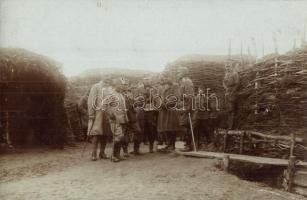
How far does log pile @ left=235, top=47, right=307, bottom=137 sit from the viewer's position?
8984mm

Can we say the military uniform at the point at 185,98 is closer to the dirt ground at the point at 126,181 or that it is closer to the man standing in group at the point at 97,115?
the dirt ground at the point at 126,181

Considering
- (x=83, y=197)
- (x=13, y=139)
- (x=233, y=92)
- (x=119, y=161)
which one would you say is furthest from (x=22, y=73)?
(x=83, y=197)

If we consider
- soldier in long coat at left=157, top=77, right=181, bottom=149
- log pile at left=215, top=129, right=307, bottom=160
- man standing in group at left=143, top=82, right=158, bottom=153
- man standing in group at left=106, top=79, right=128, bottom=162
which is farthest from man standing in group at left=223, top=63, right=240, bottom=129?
man standing in group at left=106, top=79, right=128, bottom=162

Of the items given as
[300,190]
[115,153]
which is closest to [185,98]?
[115,153]

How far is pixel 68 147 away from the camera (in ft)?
43.1

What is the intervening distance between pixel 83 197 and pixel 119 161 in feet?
10.7

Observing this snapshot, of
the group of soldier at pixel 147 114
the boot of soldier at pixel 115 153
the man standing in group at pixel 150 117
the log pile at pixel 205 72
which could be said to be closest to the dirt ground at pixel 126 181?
the boot of soldier at pixel 115 153

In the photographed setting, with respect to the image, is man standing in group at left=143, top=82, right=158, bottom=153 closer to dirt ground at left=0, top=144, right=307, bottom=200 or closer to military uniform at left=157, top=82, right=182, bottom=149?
military uniform at left=157, top=82, right=182, bottom=149

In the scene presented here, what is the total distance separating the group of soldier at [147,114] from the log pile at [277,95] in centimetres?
102

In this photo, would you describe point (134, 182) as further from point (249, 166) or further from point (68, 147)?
point (68, 147)

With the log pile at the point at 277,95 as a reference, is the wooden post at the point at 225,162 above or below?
below

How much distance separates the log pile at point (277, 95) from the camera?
8.98 m

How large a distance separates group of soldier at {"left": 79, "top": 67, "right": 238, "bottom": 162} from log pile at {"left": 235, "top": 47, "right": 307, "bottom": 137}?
3.34 feet

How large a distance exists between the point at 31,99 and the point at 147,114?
412 centimetres
